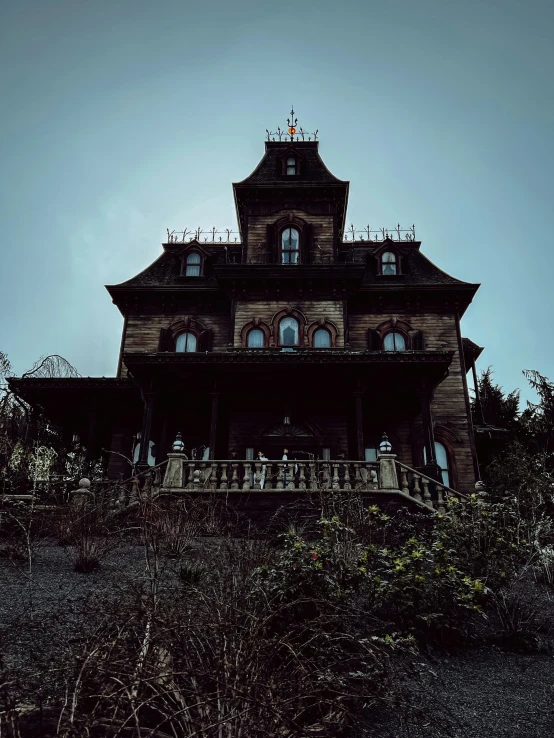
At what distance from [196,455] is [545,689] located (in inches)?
547

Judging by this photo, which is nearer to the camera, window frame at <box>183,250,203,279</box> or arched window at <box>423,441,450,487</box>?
arched window at <box>423,441,450,487</box>

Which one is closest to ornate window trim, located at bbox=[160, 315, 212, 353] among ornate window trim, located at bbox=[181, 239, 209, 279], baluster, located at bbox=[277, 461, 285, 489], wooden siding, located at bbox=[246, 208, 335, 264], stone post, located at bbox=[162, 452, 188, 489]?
ornate window trim, located at bbox=[181, 239, 209, 279]

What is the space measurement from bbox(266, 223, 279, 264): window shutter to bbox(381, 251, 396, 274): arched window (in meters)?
4.19

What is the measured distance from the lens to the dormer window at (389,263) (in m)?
23.3

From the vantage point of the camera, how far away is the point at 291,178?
24.4 meters

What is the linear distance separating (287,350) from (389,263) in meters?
6.10

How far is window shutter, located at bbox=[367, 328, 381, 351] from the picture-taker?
21.3m

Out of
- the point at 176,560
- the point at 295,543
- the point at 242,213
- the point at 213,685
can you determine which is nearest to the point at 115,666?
the point at 213,685

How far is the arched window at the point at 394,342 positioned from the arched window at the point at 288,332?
3.22m

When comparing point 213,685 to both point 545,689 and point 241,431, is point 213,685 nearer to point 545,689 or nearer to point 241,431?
point 545,689

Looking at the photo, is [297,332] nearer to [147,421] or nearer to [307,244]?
[307,244]

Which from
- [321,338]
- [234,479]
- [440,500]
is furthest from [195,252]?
[440,500]

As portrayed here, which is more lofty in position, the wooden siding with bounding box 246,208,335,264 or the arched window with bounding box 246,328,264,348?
the wooden siding with bounding box 246,208,335,264

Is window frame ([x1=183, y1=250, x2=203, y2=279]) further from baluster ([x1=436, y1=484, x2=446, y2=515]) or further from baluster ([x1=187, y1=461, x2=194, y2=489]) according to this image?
baluster ([x1=436, y1=484, x2=446, y2=515])
